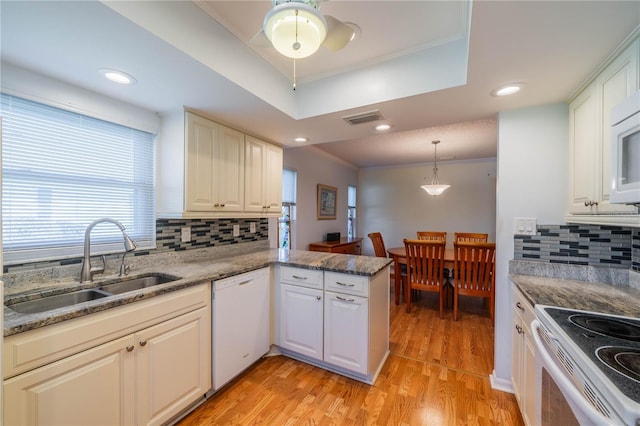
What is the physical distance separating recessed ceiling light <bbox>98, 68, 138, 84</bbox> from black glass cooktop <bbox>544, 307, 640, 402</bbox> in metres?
2.45

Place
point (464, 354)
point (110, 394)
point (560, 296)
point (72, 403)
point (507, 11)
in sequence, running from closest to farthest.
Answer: point (507, 11), point (72, 403), point (110, 394), point (560, 296), point (464, 354)

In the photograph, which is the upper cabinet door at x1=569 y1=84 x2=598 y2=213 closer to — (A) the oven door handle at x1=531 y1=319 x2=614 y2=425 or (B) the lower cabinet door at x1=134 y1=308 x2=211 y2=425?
(A) the oven door handle at x1=531 y1=319 x2=614 y2=425

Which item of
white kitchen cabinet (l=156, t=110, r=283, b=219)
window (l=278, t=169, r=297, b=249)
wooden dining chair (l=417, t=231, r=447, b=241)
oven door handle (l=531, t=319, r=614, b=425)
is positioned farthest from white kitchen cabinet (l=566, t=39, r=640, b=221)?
window (l=278, t=169, r=297, b=249)

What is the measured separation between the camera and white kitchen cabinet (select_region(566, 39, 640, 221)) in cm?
119

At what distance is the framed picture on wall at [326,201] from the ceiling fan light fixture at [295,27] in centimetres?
349

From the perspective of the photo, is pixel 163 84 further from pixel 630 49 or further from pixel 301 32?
pixel 630 49

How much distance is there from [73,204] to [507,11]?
2524 millimetres

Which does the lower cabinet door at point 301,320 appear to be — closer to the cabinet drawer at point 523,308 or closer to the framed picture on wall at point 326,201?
the cabinet drawer at point 523,308

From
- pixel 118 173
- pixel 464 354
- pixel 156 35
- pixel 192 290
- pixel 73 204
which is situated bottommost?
pixel 464 354

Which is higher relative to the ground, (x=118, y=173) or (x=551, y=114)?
(x=551, y=114)

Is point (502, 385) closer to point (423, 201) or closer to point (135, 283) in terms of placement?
point (135, 283)

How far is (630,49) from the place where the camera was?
1152mm

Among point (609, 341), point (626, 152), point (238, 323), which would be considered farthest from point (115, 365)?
point (626, 152)

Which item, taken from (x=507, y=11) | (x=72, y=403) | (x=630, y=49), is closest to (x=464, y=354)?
(x=630, y=49)
